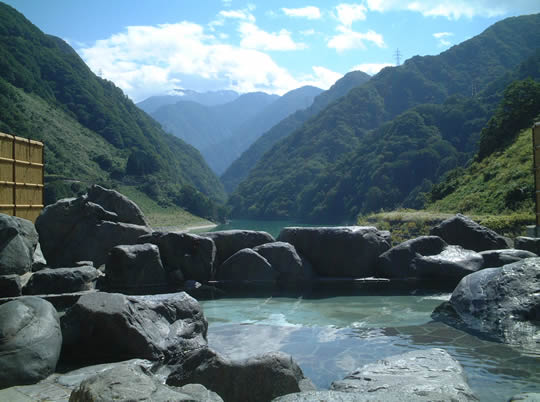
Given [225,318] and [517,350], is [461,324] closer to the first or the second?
[517,350]

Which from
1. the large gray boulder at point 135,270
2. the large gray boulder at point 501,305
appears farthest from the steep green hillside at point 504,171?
the large gray boulder at point 135,270

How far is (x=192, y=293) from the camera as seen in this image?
9.43 m

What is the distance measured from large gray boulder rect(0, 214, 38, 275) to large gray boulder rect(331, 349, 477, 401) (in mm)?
5886

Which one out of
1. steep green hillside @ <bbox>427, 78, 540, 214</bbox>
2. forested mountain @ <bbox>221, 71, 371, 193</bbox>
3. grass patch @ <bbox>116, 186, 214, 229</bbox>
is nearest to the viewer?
steep green hillside @ <bbox>427, 78, 540, 214</bbox>

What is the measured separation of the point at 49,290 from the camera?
26.7 feet

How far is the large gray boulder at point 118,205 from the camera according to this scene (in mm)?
11711

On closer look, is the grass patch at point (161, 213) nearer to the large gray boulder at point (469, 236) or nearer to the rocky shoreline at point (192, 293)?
the rocky shoreline at point (192, 293)

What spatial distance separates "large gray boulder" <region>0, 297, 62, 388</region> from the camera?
169 inches

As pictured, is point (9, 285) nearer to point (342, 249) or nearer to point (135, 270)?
point (135, 270)

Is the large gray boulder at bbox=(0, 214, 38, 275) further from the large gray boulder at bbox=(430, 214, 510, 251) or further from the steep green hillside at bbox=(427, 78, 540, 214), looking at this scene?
the steep green hillside at bbox=(427, 78, 540, 214)

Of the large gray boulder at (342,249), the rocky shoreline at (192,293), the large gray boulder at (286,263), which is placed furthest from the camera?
the large gray boulder at (342,249)

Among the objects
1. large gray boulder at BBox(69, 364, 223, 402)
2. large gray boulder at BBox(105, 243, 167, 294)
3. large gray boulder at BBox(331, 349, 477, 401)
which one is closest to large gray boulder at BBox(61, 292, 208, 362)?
large gray boulder at BBox(69, 364, 223, 402)

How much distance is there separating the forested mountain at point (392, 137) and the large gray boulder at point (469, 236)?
1587 inches

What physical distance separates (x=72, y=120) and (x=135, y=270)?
228 feet
